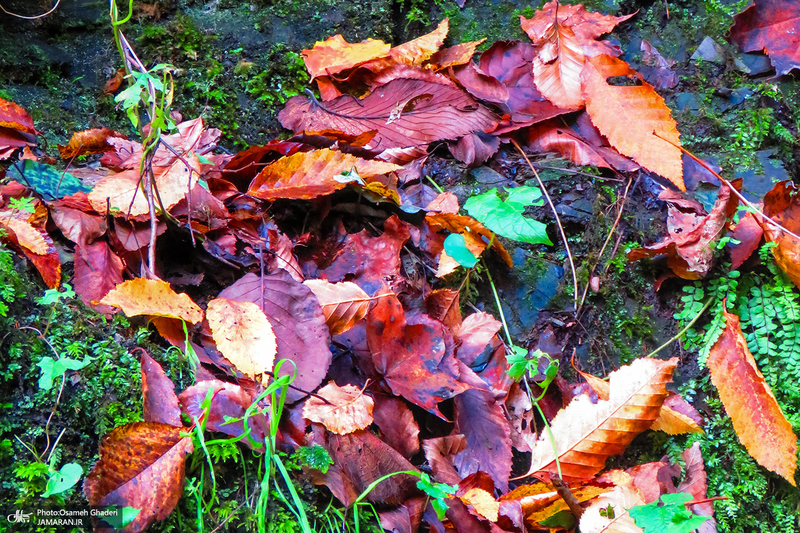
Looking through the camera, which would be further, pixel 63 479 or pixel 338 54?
pixel 338 54

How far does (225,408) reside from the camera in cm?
154

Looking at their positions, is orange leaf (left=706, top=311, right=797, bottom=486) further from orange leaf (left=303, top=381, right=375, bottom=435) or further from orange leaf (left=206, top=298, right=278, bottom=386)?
orange leaf (left=206, top=298, right=278, bottom=386)

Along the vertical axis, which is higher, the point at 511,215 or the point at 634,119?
the point at 634,119

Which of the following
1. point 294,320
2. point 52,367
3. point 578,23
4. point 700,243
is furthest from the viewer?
point 578,23

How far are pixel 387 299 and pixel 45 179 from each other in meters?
1.24

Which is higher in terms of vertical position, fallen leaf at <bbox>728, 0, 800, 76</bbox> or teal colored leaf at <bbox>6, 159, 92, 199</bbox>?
fallen leaf at <bbox>728, 0, 800, 76</bbox>

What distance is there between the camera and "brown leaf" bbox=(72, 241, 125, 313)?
170 cm

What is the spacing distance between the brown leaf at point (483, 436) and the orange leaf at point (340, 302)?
0.44 metres

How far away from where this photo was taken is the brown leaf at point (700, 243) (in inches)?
80.7

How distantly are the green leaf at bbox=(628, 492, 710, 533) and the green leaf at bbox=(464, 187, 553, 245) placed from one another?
0.83 m

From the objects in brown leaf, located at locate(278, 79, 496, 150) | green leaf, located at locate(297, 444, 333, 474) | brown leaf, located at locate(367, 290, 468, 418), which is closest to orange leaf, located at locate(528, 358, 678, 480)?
brown leaf, located at locate(367, 290, 468, 418)

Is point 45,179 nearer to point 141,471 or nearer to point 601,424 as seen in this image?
point 141,471

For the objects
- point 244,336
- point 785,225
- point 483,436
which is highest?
point 785,225

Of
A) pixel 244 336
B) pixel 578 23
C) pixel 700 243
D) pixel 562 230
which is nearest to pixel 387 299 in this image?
pixel 244 336
